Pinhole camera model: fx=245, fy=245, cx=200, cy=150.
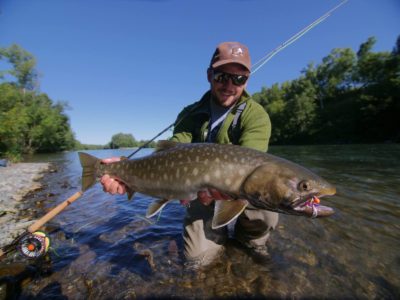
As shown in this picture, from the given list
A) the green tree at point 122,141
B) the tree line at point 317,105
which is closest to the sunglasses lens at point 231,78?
the tree line at point 317,105

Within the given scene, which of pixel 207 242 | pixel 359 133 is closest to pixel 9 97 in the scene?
pixel 207 242

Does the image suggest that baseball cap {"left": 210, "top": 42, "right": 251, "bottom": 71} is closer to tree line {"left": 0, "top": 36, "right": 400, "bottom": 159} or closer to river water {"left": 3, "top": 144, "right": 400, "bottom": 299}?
river water {"left": 3, "top": 144, "right": 400, "bottom": 299}

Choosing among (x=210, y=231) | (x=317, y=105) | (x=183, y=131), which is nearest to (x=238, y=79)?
(x=183, y=131)

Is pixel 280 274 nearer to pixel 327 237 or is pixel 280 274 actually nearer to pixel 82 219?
pixel 327 237

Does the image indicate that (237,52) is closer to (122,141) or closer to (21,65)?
(21,65)

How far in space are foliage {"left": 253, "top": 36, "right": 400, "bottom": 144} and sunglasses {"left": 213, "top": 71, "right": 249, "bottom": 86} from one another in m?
40.4

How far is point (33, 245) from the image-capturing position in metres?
3.99

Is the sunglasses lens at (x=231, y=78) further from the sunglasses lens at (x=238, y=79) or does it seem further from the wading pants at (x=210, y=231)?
the wading pants at (x=210, y=231)

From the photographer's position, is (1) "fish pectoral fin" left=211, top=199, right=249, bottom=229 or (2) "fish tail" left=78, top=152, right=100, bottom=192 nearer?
(1) "fish pectoral fin" left=211, top=199, right=249, bottom=229

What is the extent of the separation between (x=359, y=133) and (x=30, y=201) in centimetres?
4856

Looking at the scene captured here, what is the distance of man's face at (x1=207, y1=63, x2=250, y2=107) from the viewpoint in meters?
4.04

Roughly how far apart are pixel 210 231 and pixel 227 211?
5.39 ft

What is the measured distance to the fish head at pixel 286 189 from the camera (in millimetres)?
2644

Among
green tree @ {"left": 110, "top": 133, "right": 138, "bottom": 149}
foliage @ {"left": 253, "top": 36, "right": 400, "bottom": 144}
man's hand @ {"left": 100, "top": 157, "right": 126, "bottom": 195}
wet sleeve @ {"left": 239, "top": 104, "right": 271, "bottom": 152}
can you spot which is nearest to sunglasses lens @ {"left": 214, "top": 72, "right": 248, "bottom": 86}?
wet sleeve @ {"left": 239, "top": 104, "right": 271, "bottom": 152}
